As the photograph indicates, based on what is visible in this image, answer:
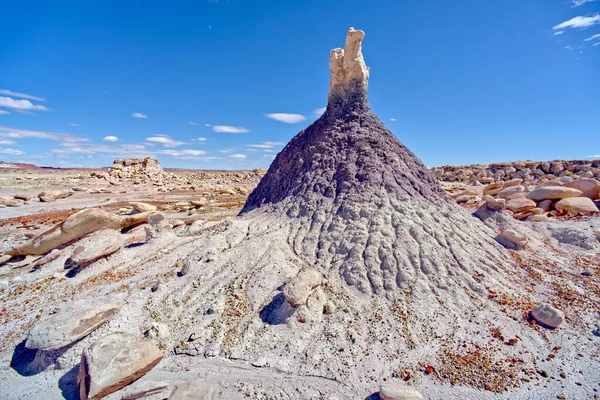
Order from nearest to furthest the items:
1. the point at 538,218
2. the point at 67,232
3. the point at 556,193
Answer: the point at 67,232 → the point at 538,218 → the point at 556,193

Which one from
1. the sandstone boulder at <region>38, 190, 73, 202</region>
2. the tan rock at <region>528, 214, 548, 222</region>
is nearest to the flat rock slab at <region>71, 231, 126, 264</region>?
the tan rock at <region>528, 214, 548, 222</region>

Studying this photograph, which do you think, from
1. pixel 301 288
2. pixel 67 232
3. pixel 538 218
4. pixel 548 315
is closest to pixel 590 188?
pixel 538 218

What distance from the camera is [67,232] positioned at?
1039 cm

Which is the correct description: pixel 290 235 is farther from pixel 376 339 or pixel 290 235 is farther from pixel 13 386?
pixel 13 386

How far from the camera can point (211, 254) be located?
862 centimetres

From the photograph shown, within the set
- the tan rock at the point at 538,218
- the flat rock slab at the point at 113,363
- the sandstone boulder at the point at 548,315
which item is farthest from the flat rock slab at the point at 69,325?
the tan rock at the point at 538,218

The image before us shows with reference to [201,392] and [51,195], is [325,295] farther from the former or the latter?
[51,195]

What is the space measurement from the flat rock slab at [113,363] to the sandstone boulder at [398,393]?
4234mm

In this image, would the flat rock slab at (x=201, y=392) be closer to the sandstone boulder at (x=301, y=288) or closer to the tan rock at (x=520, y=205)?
the sandstone boulder at (x=301, y=288)

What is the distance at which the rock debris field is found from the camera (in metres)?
5.38

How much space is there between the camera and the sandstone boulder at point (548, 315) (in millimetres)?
6434

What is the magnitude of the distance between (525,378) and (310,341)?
3943mm

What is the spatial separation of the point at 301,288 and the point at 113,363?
3703mm

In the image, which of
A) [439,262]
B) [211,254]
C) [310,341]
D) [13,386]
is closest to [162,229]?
[211,254]
